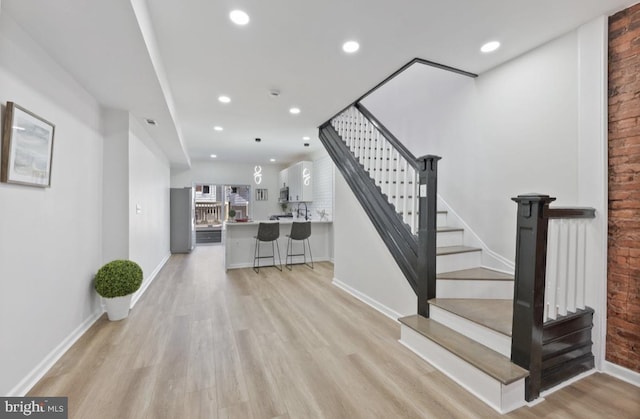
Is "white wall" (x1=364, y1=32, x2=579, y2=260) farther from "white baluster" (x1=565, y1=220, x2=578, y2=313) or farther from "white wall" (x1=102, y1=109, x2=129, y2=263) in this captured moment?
"white wall" (x1=102, y1=109, x2=129, y2=263)

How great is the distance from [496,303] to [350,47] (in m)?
2.67

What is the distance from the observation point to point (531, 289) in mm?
1683

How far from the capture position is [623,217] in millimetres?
1941

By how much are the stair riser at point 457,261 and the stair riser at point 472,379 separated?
766mm

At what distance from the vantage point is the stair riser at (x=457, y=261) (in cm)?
269

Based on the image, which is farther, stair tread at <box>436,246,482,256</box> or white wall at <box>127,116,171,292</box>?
A: white wall at <box>127,116,171,292</box>

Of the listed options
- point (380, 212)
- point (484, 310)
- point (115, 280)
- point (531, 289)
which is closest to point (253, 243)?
point (115, 280)

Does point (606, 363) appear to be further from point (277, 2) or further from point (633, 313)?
point (277, 2)

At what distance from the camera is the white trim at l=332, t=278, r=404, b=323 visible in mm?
2978

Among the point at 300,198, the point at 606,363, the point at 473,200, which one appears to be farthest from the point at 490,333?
the point at 300,198

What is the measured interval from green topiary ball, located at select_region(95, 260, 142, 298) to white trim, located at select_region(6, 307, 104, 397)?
342 millimetres

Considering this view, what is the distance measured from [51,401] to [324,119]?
4.22 m

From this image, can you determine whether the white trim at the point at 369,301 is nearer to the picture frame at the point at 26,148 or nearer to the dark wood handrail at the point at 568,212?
the dark wood handrail at the point at 568,212

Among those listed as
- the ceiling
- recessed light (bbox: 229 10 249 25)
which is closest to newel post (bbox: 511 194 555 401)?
the ceiling
